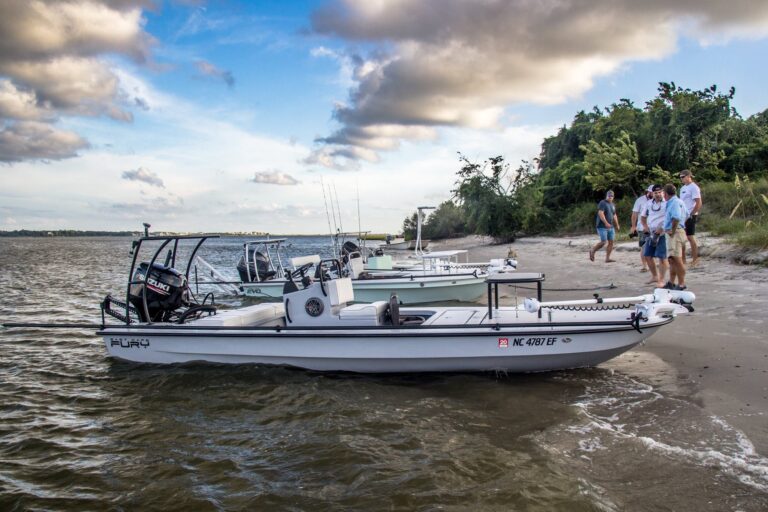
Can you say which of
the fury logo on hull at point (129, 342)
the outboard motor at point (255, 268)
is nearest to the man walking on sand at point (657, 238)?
the fury logo on hull at point (129, 342)

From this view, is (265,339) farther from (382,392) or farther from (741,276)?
(741,276)

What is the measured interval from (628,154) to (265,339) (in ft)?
83.3

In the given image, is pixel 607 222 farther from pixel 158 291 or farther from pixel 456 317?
pixel 158 291

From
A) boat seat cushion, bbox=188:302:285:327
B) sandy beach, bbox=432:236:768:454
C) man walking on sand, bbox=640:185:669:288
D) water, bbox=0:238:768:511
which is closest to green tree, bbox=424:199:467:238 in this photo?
sandy beach, bbox=432:236:768:454

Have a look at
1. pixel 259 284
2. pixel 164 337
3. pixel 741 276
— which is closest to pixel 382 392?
pixel 164 337

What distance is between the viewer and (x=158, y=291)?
8.53 m

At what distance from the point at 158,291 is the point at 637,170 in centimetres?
2603

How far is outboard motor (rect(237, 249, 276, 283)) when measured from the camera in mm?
16812

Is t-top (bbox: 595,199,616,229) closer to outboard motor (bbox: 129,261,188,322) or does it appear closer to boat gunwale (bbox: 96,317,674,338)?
boat gunwale (bbox: 96,317,674,338)

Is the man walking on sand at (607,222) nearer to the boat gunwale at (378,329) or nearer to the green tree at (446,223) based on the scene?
the boat gunwale at (378,329)

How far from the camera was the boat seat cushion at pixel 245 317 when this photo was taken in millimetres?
7953

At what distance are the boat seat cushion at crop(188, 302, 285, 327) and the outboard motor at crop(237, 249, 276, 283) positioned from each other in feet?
26.7

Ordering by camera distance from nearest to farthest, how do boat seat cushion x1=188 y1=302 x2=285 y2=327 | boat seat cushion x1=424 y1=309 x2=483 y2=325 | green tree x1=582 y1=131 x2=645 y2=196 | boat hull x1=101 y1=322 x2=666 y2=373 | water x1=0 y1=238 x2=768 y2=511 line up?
water x1=0 y1=238 x2=768 y2=511
boat hull x1=101 y1=322 x2=666 y2=373
boat seat cushion x1=424 y1=309 x2=483 y2=325
boat seat cushion x1=188 y1=302 x2=285 y2=327
green tree x1=582 y1=131 x2=645 y2=196

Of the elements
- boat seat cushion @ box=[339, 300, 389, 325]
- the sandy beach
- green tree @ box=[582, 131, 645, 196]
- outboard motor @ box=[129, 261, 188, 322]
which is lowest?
the sandy beach
